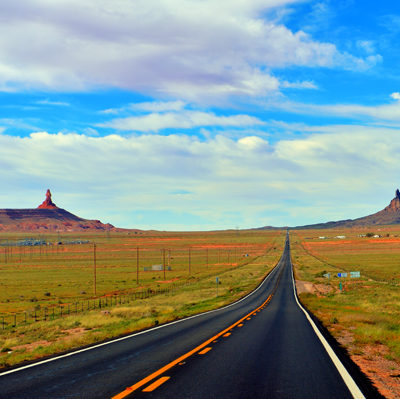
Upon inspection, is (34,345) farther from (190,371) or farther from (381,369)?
(381,369)

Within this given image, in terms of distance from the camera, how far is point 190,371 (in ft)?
30.2

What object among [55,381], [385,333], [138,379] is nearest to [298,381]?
[138,379]

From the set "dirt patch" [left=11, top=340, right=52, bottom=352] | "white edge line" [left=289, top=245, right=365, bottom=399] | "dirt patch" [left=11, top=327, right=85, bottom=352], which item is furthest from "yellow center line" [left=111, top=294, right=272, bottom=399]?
"dirt patch" [left=11, top=340, right=52, bottom=352]

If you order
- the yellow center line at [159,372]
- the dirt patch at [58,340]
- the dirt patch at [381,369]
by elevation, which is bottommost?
the dirt patch at [58,340]

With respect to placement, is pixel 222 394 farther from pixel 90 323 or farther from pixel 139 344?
pixel 90 323

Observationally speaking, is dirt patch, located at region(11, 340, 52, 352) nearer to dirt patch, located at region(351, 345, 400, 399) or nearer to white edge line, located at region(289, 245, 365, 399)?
white edge line, located at region(289, 245, 365, 399)

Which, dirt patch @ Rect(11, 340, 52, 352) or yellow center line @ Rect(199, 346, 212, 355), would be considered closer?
yellow center line @ Rect(199, 346, 212, 355)

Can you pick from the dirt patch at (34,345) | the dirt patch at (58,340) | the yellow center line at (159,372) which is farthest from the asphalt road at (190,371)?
the dirt patch at (34,345)

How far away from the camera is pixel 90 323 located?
24016mm

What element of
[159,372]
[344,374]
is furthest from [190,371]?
[344,374]

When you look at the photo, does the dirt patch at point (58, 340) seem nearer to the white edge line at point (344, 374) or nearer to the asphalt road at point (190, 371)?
the asphalt road at point (190, 371)

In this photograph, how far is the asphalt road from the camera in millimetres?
7668

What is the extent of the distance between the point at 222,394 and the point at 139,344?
6.65m

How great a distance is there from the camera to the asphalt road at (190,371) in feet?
25.2
